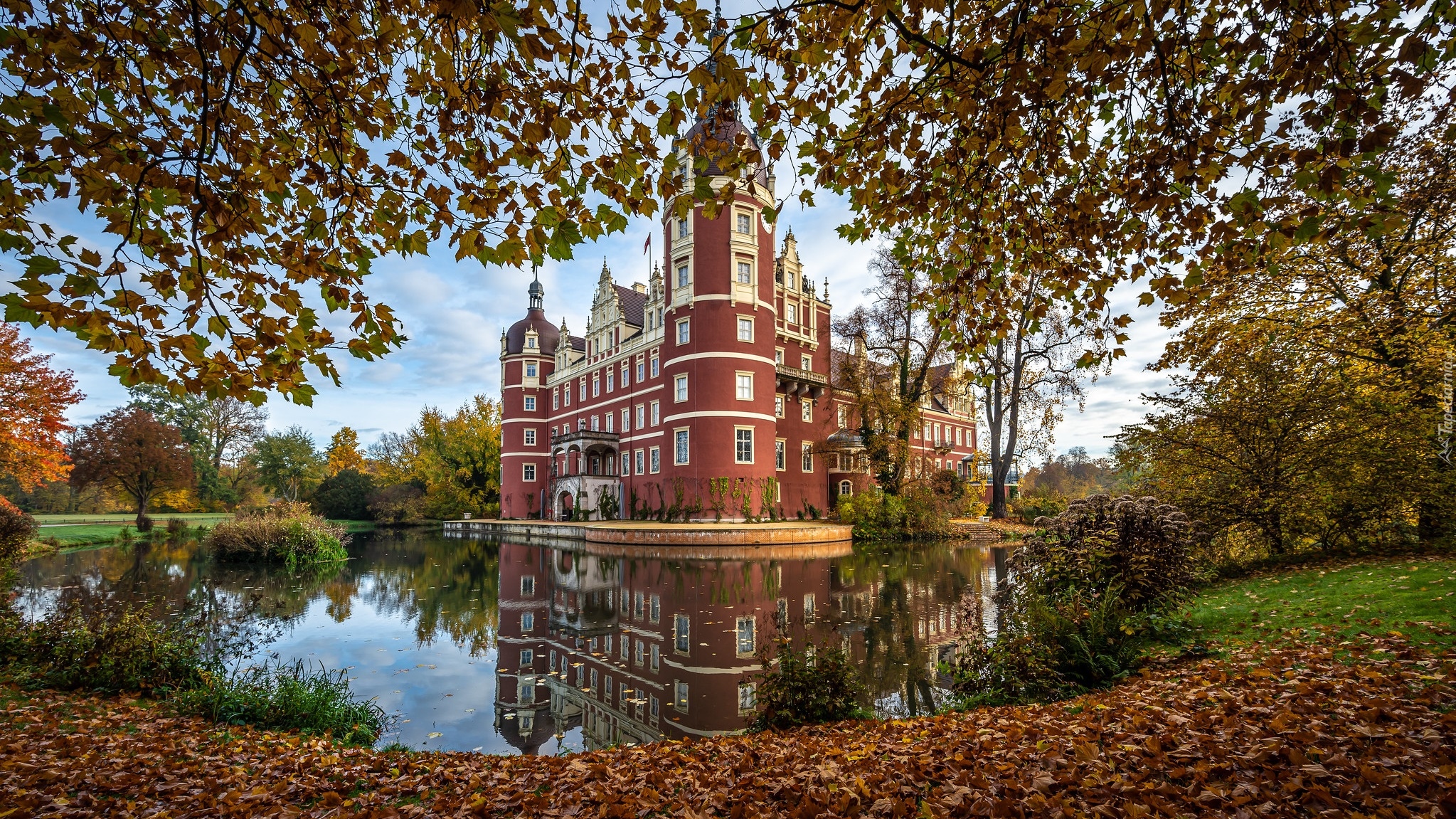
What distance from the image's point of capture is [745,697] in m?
5.87

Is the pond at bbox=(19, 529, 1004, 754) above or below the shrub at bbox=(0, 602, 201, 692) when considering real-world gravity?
below

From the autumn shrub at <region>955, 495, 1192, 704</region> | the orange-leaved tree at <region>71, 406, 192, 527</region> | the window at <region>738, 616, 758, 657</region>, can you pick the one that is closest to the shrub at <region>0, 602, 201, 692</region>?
the window at <region>738, 616, 758, 657</region>

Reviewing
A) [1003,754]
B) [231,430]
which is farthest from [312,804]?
[231,430]

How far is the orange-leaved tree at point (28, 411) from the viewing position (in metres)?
15.6

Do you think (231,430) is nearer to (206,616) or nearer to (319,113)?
(206,616)

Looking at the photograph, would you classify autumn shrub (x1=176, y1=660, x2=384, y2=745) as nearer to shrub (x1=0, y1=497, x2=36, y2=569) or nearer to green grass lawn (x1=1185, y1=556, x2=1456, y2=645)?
green grass lawn (x1=1185, y1=556, x2=1456, y2=645)

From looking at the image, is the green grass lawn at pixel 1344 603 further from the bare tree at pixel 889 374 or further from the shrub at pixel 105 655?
the bare tree at pixel 889 374

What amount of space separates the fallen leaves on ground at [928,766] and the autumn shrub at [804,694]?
15.4 inches

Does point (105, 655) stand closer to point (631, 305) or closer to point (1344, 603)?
point (1344, 603)

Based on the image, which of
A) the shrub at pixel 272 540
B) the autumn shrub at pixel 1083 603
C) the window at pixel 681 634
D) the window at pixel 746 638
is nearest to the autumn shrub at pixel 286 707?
the window at pixel 681 634

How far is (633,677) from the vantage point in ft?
21.6

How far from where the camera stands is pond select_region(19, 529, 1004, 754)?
222 inches

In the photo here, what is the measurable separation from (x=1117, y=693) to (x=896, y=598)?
6.58 meters

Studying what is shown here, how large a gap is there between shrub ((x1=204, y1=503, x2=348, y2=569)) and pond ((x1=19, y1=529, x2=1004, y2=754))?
709mm
